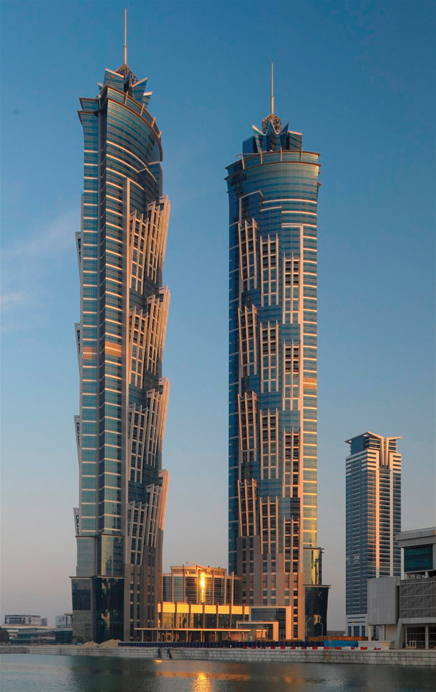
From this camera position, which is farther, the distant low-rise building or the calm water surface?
the distant low-rise building

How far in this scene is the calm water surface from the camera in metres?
133

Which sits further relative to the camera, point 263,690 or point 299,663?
point 299,663

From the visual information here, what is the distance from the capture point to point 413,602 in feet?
632

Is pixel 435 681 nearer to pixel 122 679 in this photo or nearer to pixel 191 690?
pixel 191 690

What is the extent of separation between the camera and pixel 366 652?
601ft

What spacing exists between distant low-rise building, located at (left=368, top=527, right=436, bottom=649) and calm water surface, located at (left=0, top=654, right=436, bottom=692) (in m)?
19.0

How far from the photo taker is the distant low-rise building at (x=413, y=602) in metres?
189

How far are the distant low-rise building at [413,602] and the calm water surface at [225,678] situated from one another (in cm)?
1900

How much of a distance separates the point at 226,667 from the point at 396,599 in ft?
128

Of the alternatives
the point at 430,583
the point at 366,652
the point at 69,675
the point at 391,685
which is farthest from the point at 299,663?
the point at 391,685

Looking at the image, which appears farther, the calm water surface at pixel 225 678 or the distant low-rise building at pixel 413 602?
the distant low-rise building at pixel 413 602

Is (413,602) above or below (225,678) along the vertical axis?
above

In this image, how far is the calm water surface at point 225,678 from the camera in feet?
436

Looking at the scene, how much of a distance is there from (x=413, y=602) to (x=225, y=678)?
55801mm
